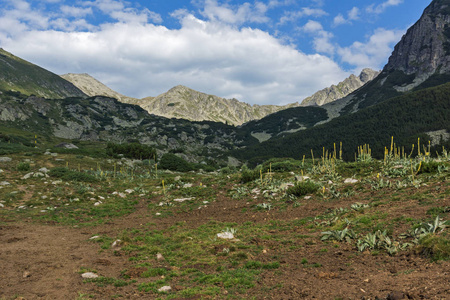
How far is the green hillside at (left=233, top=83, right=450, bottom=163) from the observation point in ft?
452

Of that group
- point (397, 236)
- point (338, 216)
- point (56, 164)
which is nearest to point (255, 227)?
point (338, 216)

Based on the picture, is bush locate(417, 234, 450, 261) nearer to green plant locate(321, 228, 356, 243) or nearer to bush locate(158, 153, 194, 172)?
green plant locate(321, 228, 356, 243)

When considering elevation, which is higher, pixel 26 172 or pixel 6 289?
pixel 26 172

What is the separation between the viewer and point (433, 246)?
24.2 feet

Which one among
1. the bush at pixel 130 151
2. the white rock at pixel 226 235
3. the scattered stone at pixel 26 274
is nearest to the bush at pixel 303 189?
the white rock at pixel 226 235

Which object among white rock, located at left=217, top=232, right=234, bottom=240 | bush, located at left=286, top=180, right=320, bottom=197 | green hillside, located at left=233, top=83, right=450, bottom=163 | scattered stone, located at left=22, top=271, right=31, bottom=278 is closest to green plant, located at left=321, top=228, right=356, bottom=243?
white rock, located at left=217, top=232, right=234, bottom=240

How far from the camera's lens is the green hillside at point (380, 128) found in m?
138

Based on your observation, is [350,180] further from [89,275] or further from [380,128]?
[380,128]

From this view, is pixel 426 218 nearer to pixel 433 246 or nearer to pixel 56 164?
pixel 433 246

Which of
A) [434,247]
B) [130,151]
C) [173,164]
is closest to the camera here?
[434,247]

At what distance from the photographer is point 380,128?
159000 mm

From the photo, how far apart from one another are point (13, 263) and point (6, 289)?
8.67 feet

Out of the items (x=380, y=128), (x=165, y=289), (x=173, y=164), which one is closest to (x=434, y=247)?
(x=165, y=289)

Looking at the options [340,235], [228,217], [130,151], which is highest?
[130,151]
